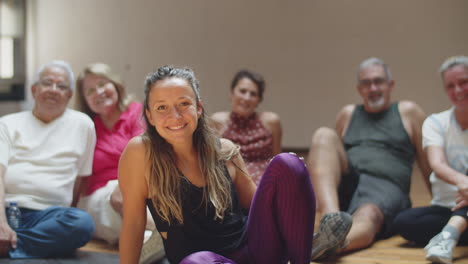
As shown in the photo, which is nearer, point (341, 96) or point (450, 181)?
point (450, 181)

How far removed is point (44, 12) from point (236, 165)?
506 cm

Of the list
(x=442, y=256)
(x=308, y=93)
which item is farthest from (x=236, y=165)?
(x=308, y=93)

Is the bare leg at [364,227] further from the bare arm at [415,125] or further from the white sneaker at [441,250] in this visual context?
the bare arm at [415,125]

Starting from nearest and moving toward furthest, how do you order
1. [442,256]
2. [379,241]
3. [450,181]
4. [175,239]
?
[175,239], [442,256], [450,181], [379,241]

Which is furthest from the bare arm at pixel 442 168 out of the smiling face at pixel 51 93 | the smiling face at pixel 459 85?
the smiling face at pixel 51 93

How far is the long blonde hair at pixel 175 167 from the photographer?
1.64 metres

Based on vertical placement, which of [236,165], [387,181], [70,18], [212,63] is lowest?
[387,181]

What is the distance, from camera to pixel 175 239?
167cm

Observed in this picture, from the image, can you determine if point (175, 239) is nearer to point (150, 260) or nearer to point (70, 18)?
point (150, 260)

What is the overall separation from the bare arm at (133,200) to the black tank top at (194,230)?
52mm

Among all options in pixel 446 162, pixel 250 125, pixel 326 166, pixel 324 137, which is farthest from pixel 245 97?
pixel 446 162

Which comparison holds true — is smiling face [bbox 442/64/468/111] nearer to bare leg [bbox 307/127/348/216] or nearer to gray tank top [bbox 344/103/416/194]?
gray tank top [bbox 344/103/416/194]

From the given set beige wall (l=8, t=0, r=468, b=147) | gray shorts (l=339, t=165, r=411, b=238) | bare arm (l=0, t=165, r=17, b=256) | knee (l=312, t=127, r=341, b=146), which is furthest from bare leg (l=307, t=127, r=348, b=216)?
beige wall (l=8, t=0, r=468, b=147)

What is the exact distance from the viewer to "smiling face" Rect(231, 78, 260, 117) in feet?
10.6
